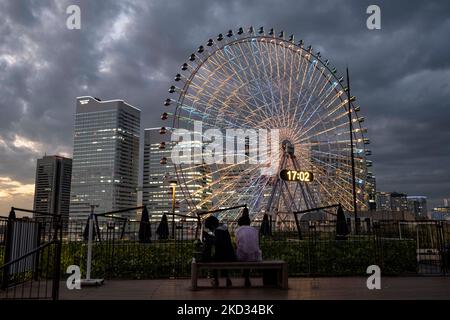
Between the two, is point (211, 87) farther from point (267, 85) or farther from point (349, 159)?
point (349, 159)

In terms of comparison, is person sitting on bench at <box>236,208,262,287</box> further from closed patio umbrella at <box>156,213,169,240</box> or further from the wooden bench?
closed patio umbrella at <box>156,213,169,240</box>

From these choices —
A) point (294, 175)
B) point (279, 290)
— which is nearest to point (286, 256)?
point (279, 290)

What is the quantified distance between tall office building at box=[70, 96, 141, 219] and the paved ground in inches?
5821

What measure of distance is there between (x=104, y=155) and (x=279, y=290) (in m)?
159

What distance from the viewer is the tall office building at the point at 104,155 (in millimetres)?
160375

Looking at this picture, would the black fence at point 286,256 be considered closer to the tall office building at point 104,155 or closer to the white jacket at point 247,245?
the white jacket at point 247,245

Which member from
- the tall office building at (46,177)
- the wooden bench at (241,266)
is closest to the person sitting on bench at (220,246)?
the wooden bench at (241,266)

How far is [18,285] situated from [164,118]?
653 inches

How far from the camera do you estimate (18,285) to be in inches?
392

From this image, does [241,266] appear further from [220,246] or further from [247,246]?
[220,246]

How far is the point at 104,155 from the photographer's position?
161625 mm

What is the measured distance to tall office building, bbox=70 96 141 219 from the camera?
160375 mm

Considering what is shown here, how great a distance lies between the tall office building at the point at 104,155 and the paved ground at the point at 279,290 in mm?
147862
